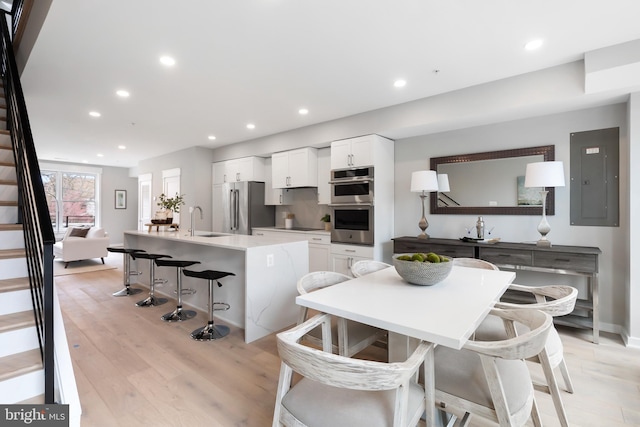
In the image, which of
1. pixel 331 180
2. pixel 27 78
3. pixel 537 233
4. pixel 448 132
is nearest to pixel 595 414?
pixel 537 233

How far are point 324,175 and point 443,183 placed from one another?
1.89 metres

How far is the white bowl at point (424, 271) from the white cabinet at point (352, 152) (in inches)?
102

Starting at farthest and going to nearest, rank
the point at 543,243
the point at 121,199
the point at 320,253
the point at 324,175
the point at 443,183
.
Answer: the point at 121,199, the point at 324,175, the point at 320,253, the point at 443,183, the point at 543,243

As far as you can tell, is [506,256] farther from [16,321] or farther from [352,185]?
[16,321]

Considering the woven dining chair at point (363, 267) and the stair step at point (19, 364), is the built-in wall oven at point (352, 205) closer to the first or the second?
the woven dining chair at point (363, 267)

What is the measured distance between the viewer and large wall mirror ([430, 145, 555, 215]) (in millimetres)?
3502

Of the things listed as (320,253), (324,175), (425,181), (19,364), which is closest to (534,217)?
(425,181)

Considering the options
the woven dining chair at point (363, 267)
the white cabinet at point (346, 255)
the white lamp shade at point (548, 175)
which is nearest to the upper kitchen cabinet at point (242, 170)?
the white cabinet at point (346, 255)

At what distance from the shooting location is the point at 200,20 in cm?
229

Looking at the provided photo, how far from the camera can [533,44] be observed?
258cm

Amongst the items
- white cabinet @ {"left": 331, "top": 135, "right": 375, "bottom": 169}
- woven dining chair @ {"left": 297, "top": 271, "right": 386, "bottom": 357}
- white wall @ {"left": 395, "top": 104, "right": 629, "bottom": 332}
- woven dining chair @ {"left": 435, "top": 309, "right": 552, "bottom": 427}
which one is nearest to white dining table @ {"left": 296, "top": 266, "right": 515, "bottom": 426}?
woven dining chair @ {"left": 435, "top": 309, "right": 552, "bottom": 427}

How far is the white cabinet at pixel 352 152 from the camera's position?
4.24 m

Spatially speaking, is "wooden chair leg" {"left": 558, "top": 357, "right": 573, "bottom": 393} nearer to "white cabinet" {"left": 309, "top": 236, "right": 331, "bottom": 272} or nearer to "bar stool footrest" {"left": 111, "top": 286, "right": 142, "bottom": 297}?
"white cabinet" {"left": 309, "top": 236, "right": 331, "bottom": 272}

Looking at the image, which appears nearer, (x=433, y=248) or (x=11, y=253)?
(x=11, y=253)
